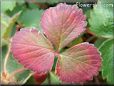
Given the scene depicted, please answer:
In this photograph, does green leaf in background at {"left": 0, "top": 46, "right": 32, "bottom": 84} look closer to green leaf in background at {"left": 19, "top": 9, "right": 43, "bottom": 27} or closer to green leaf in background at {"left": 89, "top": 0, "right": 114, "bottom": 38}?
green leaf in background at {"left": 19, "top": 9, "right": 43, "bottom": 27}

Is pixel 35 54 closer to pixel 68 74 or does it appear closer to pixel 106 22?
pixel 68 74

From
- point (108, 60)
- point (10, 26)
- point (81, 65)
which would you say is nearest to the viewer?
point (81, 65)

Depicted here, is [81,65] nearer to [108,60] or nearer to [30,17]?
[108,60]

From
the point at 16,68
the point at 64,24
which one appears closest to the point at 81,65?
the point at 64,24

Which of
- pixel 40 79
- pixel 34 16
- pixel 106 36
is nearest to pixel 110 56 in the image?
pixel 106 36

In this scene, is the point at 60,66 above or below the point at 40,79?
→ above

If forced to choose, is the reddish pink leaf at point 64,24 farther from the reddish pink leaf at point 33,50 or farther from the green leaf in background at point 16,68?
the green leaf in background at point 16,68
